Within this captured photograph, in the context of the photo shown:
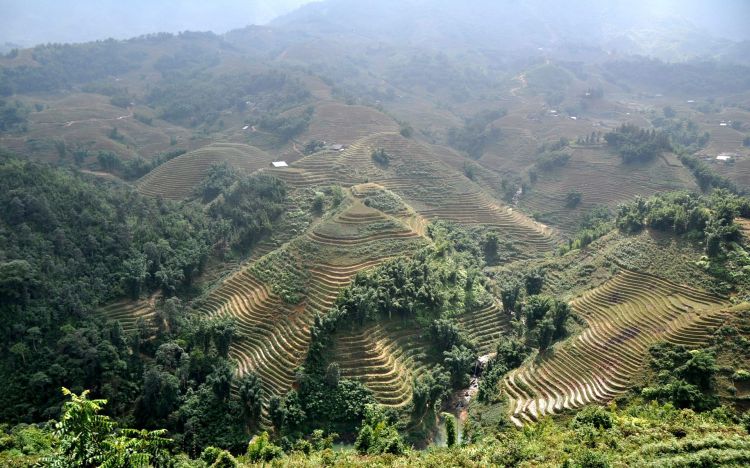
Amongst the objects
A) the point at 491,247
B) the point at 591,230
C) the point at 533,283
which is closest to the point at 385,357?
the point at 533,283

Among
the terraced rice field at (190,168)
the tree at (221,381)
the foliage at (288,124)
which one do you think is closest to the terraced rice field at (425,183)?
the terraced rice field at (190,168)

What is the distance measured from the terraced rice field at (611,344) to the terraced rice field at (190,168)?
4290cm

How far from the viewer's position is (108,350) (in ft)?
94.0

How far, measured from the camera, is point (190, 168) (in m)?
59.9

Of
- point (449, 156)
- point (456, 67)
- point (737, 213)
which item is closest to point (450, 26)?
point (456, 67)

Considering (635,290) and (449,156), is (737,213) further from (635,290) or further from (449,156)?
(449,156)

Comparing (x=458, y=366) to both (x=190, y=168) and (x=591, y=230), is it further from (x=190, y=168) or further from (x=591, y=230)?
(x=190, y=168)

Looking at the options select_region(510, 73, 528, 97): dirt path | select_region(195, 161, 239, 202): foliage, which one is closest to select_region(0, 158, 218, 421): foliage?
select_region(195, 161, 239, 202): foliage

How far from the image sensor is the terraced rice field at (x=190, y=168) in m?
56.9

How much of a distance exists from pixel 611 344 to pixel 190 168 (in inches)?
1966

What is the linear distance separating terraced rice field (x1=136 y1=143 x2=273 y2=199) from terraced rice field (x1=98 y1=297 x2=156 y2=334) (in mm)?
22281

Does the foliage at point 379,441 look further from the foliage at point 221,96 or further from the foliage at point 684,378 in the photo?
the foliage at point 221,96

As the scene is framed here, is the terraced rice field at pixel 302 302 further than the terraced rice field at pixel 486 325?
No

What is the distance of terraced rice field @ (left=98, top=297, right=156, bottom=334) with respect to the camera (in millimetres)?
33344
